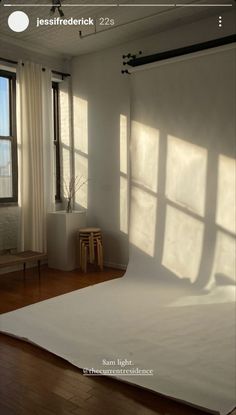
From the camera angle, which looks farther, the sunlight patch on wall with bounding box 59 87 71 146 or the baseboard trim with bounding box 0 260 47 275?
the sunlight patch on wall with bounding box 59 87 71 146

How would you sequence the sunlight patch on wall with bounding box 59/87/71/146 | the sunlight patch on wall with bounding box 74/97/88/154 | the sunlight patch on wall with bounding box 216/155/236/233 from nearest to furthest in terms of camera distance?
the sunlight patch on wall with bounding box 216/155/236/233, the sunlight patch on wall with bounding box 74/97/88/154, the sunlight patch on wall with bounding box 59/87/71/146

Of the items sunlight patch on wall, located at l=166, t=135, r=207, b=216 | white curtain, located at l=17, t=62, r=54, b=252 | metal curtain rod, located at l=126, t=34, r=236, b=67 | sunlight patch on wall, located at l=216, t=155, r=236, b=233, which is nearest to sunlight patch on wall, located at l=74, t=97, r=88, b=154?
white curtain, located at l=17, t=62, r=54, b=252

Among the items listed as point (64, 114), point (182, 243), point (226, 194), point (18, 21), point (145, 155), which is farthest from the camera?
point (64, 114)

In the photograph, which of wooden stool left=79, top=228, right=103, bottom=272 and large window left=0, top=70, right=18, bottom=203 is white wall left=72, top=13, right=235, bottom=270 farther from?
large window left=0, top=70, right=18, bottom=203

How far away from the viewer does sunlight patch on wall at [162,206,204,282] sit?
3443 mm

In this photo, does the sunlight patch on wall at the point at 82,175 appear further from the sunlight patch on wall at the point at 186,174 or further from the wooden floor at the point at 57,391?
the wooden floor at the point at 57,391

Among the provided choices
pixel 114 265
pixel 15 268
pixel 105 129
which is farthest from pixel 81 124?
pixel 15 268

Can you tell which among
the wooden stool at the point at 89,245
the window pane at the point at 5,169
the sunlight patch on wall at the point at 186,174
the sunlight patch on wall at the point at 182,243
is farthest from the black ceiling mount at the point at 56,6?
the wooden stool at the point at 89,245

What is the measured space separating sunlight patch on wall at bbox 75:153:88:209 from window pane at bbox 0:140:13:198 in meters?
0.88

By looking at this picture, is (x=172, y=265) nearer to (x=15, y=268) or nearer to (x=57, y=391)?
(x=15, y=268)

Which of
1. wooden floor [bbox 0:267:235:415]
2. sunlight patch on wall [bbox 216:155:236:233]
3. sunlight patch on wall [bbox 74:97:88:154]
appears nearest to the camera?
wooden floor [bbox 0:267:235:415]

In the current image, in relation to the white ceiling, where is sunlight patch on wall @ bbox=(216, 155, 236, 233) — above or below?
below

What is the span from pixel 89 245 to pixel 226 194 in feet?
5.39

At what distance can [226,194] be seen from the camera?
3217 mm
